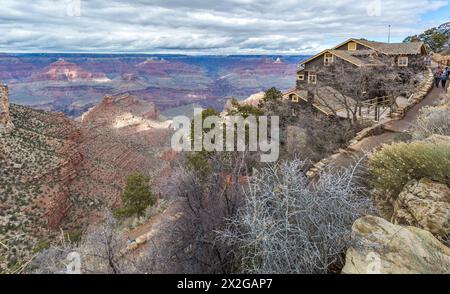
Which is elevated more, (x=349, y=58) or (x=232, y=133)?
(x=349, y=58)

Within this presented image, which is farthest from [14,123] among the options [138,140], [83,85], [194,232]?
[83,85]

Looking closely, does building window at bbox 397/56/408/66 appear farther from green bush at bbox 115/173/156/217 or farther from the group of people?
green bush at bbox 115/173/156/217

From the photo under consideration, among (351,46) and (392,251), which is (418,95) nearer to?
(351,46)

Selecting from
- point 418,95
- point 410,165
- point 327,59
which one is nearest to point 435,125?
point 410,165

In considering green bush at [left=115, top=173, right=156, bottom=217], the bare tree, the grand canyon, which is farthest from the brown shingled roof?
the grand canyon

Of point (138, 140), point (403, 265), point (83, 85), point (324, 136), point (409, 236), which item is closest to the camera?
point (403, 265)
